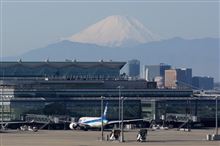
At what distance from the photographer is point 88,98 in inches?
6373

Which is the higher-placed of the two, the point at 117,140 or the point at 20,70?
the point at 20,70

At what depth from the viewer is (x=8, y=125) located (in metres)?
133

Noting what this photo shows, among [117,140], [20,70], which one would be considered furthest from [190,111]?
[117,140]

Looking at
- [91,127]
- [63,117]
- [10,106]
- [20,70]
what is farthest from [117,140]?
[20,70]

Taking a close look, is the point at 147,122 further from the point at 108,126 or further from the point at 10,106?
the point at 10,106

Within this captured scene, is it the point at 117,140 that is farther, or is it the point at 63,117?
the point at 63,117

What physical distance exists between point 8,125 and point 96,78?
185 ft

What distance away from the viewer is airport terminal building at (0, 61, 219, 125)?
Answer: 6043 inches

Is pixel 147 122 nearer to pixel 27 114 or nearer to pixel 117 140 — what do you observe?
pixel 27 114

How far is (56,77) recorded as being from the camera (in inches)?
7426

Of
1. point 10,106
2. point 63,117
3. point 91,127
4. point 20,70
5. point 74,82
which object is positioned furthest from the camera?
point 20,70

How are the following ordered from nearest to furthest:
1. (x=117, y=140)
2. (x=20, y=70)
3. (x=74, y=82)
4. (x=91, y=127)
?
(x=117, y=140), (x=91, y=127), (x=74, y=82), (x=20, y=70)

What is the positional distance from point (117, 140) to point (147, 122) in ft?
164

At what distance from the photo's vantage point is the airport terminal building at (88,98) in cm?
15350
